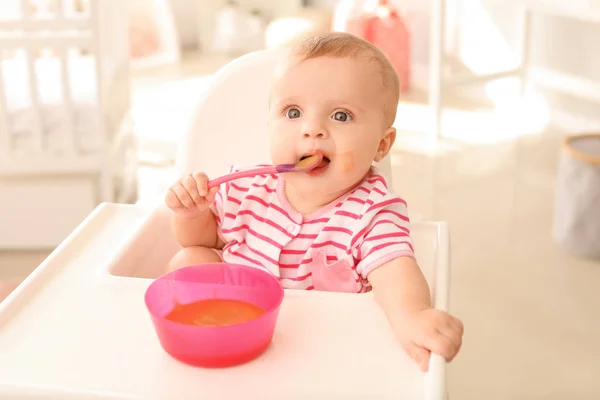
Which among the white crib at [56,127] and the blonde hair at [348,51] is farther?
the white crib at [56,127]

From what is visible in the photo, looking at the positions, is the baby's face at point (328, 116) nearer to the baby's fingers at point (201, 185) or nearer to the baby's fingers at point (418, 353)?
the baby's fingers at point (201, 185)

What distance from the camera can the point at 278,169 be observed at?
96 centimetres

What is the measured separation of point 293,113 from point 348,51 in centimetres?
10

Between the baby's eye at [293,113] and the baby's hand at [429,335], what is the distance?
0.30m

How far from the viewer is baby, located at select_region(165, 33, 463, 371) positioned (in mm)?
955

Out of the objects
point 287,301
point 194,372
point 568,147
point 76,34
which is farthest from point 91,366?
point 568,147

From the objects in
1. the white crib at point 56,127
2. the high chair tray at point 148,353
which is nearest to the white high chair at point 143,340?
the high chair tray at point 148,353

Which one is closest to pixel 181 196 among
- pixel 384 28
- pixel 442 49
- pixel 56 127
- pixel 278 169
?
pixel 278 169

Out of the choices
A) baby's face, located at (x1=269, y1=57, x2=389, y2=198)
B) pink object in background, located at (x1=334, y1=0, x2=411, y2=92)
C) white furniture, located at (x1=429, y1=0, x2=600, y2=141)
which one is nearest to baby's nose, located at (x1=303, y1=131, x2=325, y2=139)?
baby's face, located at (x1=269, y1=57, x2=389, y2=198)

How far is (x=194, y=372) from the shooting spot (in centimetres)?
77

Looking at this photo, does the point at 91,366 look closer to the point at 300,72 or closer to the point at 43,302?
the point at 43,302

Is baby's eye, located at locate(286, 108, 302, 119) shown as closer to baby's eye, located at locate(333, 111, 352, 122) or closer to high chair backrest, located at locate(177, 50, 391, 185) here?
baby's eye, located at locate(333, 111, 352, 122)

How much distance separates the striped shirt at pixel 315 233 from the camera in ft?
3.25

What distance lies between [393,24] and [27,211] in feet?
6.39
